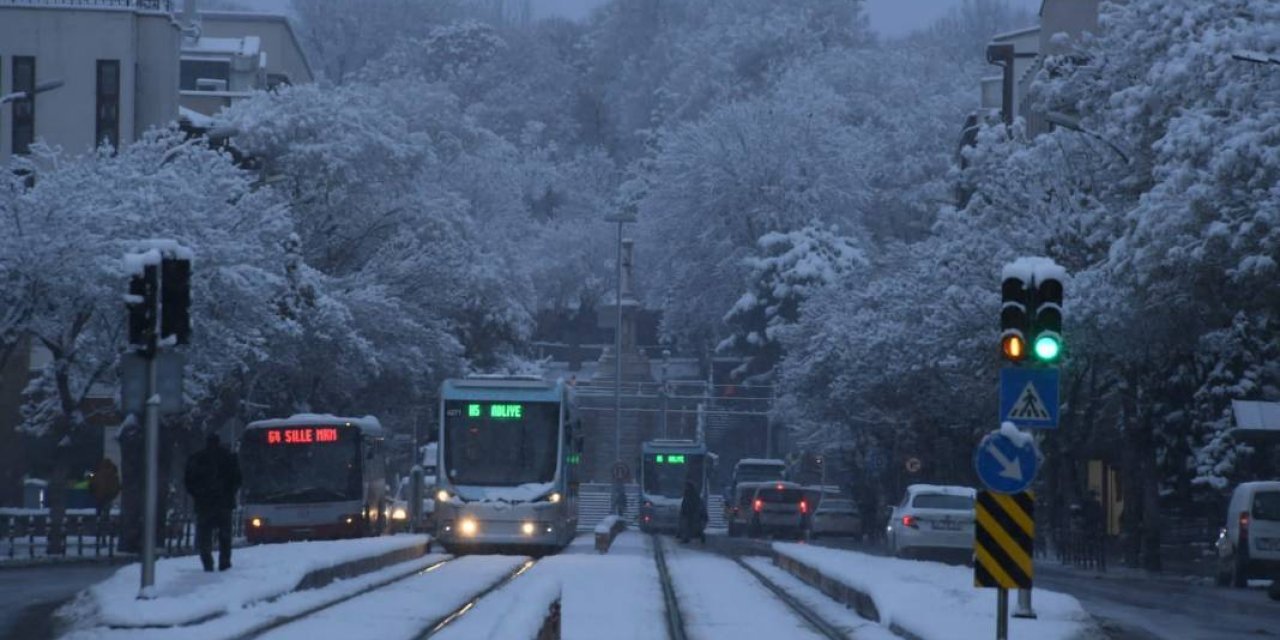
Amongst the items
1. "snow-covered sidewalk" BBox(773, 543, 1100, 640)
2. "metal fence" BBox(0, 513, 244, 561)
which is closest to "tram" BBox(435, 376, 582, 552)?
"metal fence" BBox(0, 513, 244, 561)

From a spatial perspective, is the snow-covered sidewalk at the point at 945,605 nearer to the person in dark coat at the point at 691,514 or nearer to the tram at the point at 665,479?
the person in dark coat at the point at 691,514

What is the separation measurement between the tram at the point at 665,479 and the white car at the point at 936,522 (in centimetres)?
3371

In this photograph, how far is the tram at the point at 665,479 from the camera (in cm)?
7694

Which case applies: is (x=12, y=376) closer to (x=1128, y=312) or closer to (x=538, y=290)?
(x=1128, y=312)

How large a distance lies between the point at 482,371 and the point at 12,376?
71.6ft

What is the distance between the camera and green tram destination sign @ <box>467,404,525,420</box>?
4253cm

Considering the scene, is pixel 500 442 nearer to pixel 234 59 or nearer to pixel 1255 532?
pixel 1255 532

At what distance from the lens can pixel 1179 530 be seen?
2092 inches

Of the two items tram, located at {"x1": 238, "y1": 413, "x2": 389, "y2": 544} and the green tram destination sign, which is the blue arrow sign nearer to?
the green tram destination sign

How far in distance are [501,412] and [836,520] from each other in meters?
31.2

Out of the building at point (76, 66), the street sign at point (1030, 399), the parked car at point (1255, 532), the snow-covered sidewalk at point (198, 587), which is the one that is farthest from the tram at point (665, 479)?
the street sign at point (1030, 399)

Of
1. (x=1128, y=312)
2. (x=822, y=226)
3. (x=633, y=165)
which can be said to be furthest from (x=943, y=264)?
(x=633, y=165)

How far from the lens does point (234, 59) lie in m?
92.2

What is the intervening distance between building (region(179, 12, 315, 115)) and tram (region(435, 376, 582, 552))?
41.1m
